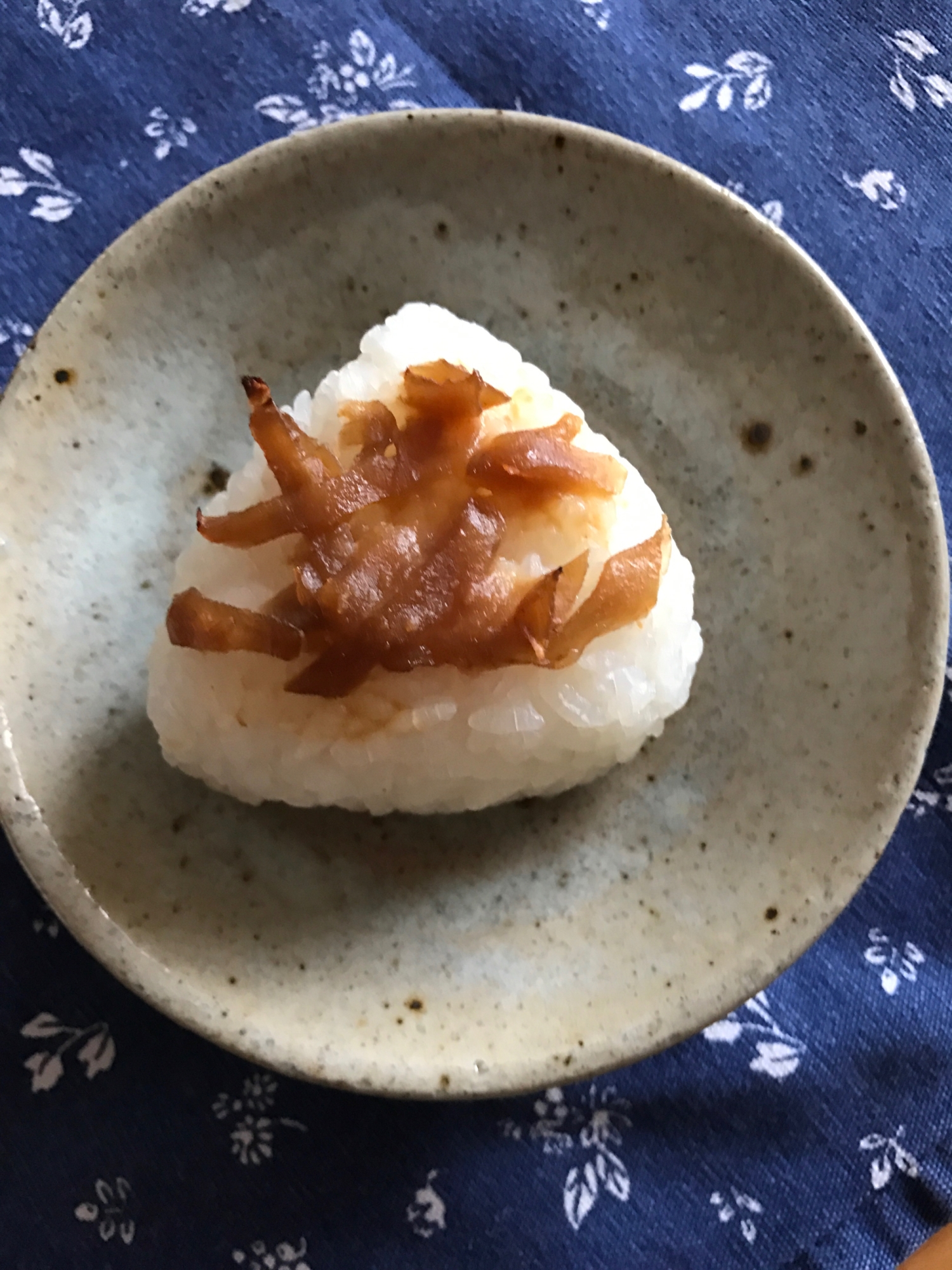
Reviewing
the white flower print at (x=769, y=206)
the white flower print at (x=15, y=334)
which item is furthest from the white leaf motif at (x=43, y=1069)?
the white flower print at (x=769, y=206)

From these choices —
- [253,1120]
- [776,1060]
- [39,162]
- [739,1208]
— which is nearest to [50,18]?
[39,162]

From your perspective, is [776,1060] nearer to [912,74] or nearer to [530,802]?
[530,802]

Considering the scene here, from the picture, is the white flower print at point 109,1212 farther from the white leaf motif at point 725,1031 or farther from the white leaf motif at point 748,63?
the white leaf motif at point 748,63

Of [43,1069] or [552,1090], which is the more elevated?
[552,1090]

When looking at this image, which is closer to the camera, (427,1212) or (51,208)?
(427,1212)

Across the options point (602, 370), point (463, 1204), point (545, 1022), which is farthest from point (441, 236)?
point (463, 1204)
